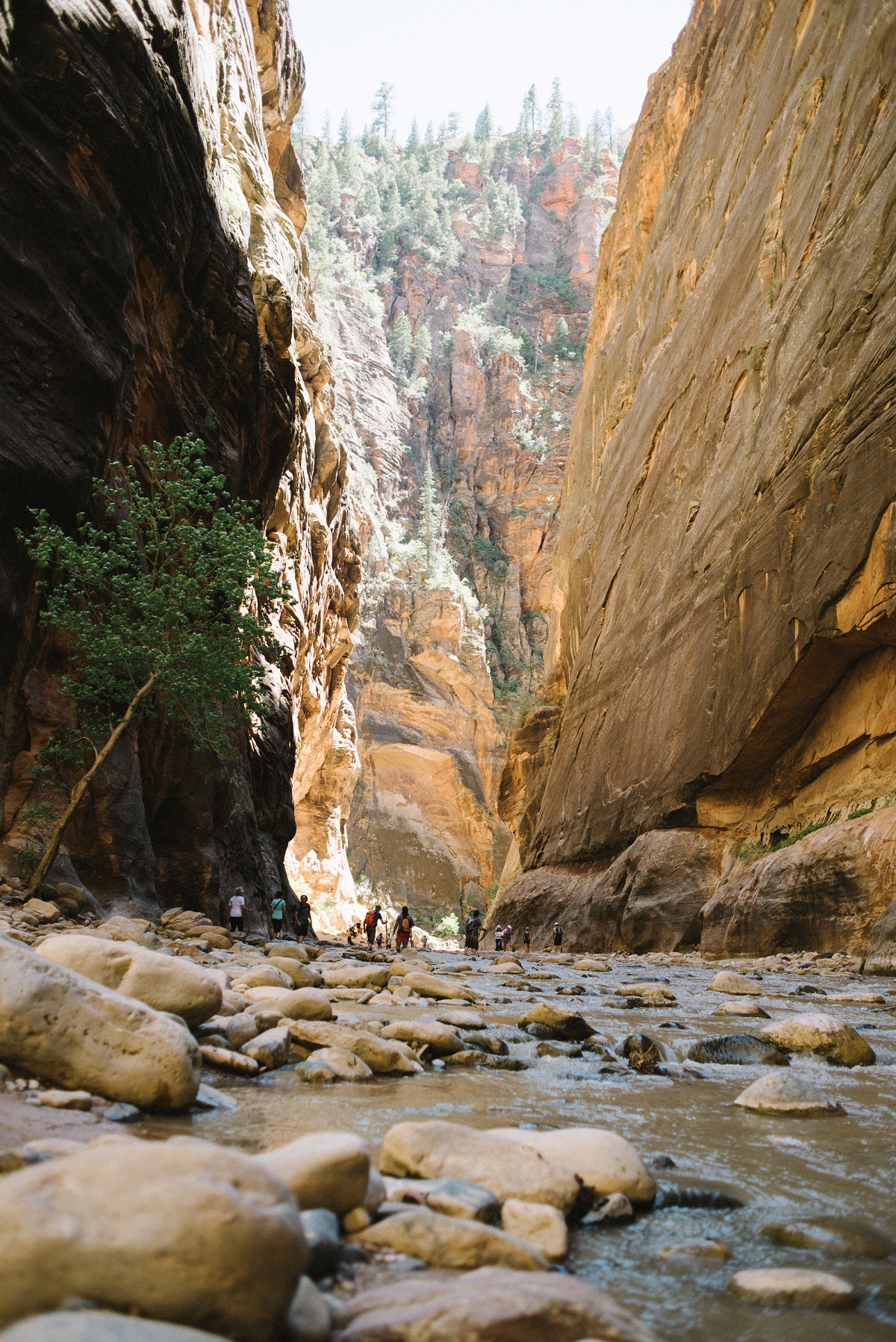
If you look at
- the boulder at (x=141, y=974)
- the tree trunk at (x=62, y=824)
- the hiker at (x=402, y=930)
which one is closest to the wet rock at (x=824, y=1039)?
the boulder at (x=141, y=974)

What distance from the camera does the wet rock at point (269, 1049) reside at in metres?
3.92

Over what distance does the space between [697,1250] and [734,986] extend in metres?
6.33

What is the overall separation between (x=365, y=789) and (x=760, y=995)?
2100 inches

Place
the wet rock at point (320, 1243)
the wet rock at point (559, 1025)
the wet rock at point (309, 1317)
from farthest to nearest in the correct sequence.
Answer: the wet rock at point (559, 1025) < the wet rock at point (320, 1243) < the wet rock at point (309, 1317)

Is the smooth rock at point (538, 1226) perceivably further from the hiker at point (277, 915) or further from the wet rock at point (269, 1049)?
the hiker at point (277, 915)

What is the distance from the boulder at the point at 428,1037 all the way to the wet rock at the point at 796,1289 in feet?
9.47

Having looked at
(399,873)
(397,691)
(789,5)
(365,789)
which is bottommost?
(399,873)

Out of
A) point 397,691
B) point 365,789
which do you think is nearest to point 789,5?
point 397,691

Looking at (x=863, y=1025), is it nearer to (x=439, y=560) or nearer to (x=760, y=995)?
(x=760, y=995)

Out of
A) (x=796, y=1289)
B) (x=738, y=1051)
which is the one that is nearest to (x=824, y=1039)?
(x=738, y=1051)

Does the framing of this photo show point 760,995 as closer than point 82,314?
Yes

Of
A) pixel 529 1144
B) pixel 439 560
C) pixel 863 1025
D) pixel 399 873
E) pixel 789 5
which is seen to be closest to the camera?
pixel 529 1144

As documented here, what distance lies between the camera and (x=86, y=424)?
460 inches

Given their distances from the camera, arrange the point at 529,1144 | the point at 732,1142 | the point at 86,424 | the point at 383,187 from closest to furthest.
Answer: the point at 529,1144 < the point at 732,1142 < the point at 86,424 < the point at 383,187
